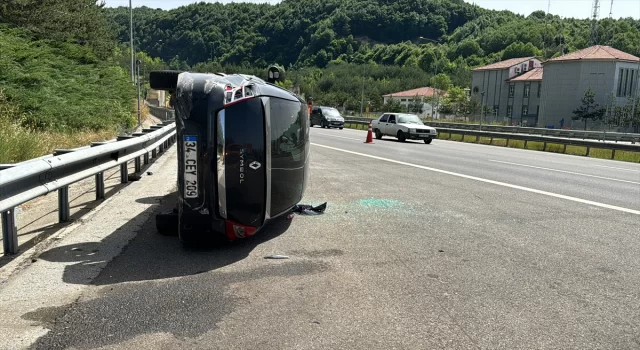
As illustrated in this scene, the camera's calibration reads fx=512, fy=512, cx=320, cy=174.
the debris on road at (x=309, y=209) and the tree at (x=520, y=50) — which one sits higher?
the tree at (x=520, y=50)

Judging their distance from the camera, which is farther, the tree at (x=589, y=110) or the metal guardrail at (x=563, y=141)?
the tree at (x=589, y=110)

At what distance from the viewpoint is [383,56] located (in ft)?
593

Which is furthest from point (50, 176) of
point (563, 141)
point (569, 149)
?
point (569, 149)

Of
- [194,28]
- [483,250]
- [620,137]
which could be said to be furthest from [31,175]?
[194,28]

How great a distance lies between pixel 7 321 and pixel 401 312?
8.86 feet

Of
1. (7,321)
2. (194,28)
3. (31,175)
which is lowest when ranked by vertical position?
(7,321)

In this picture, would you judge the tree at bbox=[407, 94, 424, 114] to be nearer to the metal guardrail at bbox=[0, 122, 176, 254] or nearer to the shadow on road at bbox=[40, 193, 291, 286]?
the metal guardrail at bbox=[0, 122, 176, 254]

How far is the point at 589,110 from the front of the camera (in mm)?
69438

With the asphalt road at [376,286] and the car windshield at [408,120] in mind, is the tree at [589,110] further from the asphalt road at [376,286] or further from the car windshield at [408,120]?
the asphalt road at [376,286]

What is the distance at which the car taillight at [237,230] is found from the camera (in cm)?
490

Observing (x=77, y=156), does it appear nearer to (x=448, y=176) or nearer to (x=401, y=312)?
(x=401, y=312)

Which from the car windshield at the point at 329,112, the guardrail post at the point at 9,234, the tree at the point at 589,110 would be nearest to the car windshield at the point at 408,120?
the car windshield at the point at 329,112

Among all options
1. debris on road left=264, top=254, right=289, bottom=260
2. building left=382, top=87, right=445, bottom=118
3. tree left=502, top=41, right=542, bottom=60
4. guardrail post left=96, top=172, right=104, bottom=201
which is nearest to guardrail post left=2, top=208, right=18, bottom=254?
debris on road left=264, top=254, right=289, bottom=260

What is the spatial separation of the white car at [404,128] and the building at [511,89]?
61.6m
